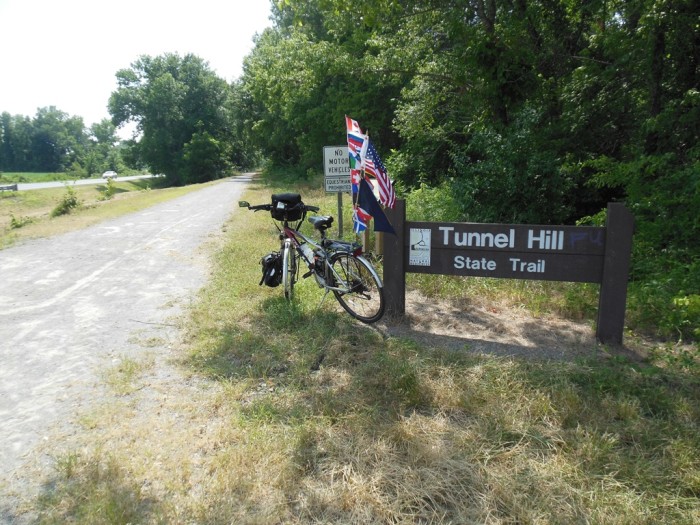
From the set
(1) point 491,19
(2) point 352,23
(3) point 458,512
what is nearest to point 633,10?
(1) point 491,19

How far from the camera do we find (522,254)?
4543mm

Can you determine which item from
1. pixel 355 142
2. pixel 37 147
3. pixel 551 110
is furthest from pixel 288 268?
pixel 37 147

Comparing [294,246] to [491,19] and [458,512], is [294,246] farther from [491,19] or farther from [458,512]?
[491,19]

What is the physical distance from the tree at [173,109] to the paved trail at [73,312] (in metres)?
51.8

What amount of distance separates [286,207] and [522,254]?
2.58m

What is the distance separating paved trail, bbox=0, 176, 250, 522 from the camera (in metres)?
3.52

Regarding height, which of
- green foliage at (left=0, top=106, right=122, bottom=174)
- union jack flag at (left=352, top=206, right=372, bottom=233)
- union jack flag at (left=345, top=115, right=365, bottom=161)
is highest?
green foliage at (left=0, top=106, right=122, bottom=174)

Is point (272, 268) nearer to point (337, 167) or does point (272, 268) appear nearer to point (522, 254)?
point (522, 254)

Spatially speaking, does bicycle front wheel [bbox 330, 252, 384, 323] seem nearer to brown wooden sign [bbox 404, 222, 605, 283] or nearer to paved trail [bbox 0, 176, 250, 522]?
brown wooden sign [bbox 404, 222, 605, 283]

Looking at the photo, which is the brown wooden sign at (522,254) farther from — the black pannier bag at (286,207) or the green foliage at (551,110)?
the black pannier bag at (286,207)

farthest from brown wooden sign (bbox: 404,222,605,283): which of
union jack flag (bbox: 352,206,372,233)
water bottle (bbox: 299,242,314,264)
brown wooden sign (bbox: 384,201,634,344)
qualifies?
water bottle (bbox: 299,242,314,264)

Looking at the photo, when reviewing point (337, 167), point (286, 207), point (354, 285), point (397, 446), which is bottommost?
point (397, 446)

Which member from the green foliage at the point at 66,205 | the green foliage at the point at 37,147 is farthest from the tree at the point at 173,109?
the green foliage at the point at 37,147

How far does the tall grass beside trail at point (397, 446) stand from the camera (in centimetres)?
241
